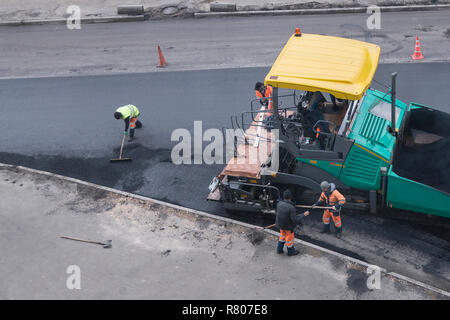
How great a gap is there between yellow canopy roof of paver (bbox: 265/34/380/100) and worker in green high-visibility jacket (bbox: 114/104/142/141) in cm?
442

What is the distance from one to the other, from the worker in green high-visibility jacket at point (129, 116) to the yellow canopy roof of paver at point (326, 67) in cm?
442

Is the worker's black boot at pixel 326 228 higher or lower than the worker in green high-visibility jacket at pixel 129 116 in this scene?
lower

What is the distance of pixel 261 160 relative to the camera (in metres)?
8.88

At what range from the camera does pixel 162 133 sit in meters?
12.0

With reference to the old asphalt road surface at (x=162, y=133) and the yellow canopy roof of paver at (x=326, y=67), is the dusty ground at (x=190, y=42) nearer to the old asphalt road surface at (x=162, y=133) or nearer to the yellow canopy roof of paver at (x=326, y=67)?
the old asphalt road surface at (x=162, y=133)

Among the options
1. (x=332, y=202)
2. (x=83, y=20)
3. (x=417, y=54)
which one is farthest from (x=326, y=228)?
(x=83, y=20)

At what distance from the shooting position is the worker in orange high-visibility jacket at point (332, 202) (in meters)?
8.13

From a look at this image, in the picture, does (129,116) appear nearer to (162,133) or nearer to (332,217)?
(162,133)

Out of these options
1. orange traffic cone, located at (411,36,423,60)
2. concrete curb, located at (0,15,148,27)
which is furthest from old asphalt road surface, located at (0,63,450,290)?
concrete curb, located at (0,15,148,27)

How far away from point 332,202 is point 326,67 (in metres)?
2.33

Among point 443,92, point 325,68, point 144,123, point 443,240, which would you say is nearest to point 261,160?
point 325,68

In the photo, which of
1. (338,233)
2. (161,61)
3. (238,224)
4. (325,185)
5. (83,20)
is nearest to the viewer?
(325,185)

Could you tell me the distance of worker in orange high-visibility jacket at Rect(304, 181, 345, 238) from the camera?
813 cm

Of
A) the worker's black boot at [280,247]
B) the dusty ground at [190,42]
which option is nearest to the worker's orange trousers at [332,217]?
the worker's black boot at [280,247]
